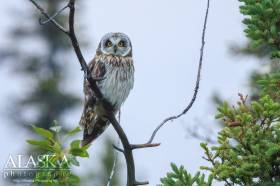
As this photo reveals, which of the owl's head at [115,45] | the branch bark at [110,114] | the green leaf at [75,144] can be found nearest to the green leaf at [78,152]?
the green leaf at [75,144]

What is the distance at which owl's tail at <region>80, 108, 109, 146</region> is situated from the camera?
26.9ft

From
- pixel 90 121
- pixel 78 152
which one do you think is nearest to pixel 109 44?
pixel 90 121

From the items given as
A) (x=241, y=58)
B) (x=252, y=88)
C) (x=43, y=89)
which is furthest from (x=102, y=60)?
(x=43, y=89)

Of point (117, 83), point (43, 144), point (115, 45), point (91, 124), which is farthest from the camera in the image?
point (115, 45)

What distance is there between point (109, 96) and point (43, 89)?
19973 mm

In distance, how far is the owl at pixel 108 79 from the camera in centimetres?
823


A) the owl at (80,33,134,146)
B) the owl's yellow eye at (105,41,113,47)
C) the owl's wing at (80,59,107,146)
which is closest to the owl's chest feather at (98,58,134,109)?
the owl at (80,33,134,146)

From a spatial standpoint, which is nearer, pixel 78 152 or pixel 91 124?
pixel 78 152

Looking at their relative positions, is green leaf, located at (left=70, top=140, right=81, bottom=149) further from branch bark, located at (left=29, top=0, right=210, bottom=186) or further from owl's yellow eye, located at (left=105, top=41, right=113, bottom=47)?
owl's yellow eye, located at (left=105, top=41, right=113, bottom=47)

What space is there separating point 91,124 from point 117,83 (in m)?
0.44

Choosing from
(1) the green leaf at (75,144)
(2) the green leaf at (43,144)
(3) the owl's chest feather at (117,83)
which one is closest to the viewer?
(2) the green leaf at (43,144)

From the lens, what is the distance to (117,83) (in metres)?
8.42

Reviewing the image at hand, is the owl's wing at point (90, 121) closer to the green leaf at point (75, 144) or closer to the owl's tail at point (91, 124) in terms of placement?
the owl's tail at point (91, 124)

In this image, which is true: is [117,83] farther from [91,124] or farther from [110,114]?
[110,114]
